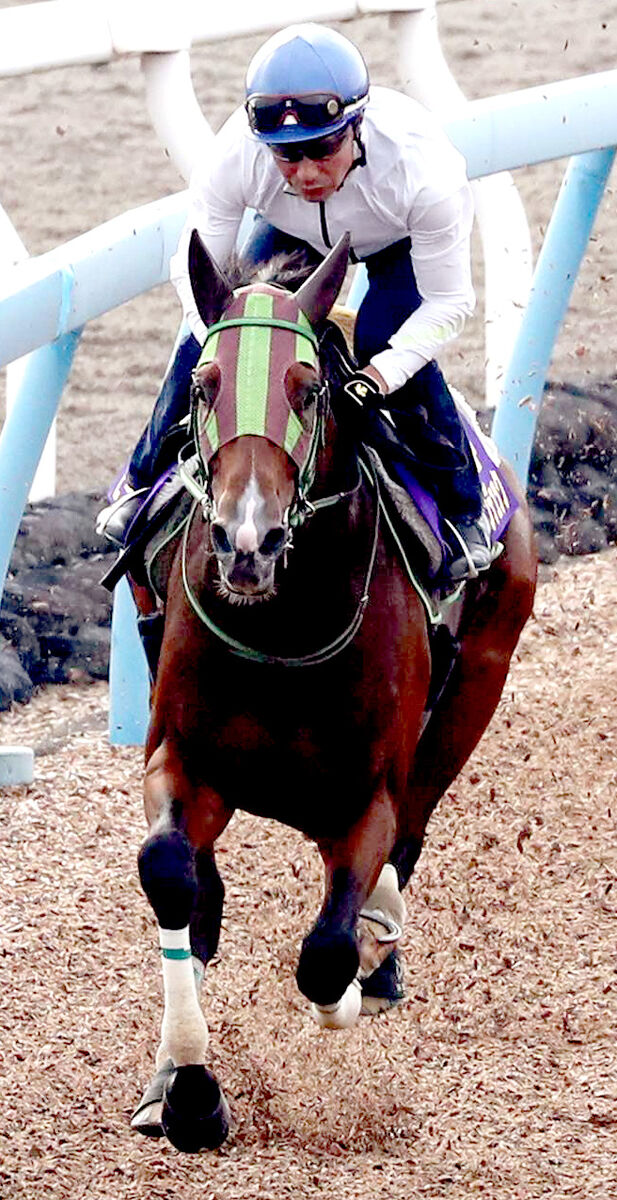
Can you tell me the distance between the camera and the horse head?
340 centimetres

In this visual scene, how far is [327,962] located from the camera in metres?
3.97

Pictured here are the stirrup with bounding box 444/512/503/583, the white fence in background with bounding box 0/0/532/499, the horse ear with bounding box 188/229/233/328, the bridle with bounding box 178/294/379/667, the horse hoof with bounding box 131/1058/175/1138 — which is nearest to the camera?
the bridle with bounding box 178/294/379/667

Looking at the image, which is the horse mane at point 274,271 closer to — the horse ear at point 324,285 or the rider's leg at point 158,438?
the horse ear at point 324,285

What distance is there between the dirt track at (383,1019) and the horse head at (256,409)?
1.30 meters

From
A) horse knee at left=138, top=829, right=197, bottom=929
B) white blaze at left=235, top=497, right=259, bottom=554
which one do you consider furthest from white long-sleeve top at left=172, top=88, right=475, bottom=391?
horse knee at left=138, top=829, right=197, bottom=929

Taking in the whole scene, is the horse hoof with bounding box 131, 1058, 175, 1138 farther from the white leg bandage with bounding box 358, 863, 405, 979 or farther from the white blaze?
the white blaze

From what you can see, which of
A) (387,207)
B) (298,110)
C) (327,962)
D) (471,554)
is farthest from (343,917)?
(298,110)

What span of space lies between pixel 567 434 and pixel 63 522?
2.04 m

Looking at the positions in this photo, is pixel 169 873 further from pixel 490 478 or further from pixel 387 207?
pixel 490 478

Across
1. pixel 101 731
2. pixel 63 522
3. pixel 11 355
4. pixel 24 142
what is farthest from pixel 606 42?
pixel 11 355

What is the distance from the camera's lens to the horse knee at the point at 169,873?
3916 mm

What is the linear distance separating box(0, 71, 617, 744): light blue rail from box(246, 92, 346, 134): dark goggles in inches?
48.7

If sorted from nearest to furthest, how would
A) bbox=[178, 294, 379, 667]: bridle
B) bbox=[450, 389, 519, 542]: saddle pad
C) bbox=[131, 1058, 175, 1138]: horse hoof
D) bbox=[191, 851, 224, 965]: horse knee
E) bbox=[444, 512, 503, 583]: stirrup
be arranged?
1. bbox=[178, 294, 379, 667]: bridle
2. bbox=[131, 1058, 175, 1138]: horse hoof
3. bbox=[191, 851, 224, 965]: horse knee
4. bbox=[444, 512, 503, 583]: stirrup
5. bbox=[450, 389, 519, 542]: saddle pad

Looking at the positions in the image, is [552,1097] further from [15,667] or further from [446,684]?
[15,667]
